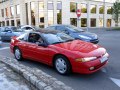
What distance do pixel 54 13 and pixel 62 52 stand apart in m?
33.0

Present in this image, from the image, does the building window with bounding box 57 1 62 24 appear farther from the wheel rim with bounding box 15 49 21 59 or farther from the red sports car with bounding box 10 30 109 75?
the red sports car with bounding box 10 30 109 75

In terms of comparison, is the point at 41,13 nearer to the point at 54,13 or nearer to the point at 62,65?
the point at 54,13

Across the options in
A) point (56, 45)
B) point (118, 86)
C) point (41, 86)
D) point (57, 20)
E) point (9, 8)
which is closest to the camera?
point (41, 86)

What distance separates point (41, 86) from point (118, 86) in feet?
6.59

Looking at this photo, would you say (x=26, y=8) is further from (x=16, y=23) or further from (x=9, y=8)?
(x=9, y=8)

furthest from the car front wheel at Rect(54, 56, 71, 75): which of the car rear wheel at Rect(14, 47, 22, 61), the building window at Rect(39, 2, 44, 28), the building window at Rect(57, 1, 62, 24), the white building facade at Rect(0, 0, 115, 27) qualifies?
the building window at Rect(57, 1, 62, 24)

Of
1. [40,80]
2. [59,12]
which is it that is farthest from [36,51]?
[59,12]

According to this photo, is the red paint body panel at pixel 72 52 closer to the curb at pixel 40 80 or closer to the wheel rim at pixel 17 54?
the wheel rim at pixel 17 54

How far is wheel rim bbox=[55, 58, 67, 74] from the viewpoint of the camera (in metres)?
6.29

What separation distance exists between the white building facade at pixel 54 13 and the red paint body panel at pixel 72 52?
88.7 ft

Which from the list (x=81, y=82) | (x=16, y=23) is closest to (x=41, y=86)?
(x=81, y=82)

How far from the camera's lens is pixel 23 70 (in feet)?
19.9

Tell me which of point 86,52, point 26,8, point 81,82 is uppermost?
point 26,8

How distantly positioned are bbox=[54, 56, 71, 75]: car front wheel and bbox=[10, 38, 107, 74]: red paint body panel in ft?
0.50
